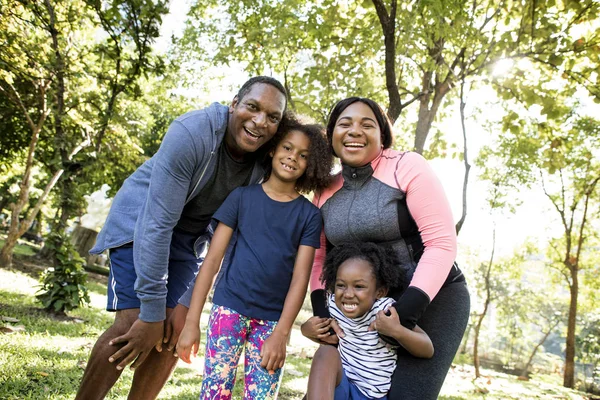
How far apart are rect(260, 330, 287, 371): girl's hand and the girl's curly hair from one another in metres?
0.37

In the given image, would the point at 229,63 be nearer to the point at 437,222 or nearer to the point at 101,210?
the point at 437,222

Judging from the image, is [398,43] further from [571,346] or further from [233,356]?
[571,346]

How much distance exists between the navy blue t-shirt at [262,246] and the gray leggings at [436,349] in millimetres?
686

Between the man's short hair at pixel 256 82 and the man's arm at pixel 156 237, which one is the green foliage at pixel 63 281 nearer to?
the man's arm at pixel 156 237

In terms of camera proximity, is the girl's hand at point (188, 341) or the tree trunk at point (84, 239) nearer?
the girl's hand at point (188, 341)

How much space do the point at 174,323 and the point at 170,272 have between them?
360 millimetres

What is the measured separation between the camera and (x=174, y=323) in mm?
2639

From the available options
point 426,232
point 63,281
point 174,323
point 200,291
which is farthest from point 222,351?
point 63,281

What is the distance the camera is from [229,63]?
30.4 ft

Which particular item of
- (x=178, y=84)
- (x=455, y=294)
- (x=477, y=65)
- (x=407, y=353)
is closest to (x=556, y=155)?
(x=477, y=65)

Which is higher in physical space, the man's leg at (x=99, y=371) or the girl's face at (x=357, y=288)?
the girl's face at (x=357, y=288)

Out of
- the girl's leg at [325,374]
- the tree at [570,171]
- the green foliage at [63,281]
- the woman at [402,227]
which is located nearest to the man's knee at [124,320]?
the woman at [402,227]

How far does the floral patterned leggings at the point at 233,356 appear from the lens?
233 cm

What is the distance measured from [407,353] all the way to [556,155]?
409 cm
